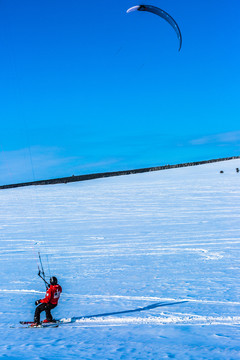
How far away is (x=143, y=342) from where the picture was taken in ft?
17.8

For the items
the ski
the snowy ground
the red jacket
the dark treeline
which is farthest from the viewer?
the dark treeline

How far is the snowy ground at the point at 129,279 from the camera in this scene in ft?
17.7

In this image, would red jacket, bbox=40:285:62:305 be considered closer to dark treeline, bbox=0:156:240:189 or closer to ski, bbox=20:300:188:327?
ski, bbox=20:300:188:327

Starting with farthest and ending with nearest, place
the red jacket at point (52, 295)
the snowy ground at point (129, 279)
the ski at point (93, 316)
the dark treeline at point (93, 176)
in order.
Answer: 1. the dark treeline at point (93, 176)
2. the red jacket at point (52, 295)
3. the ski at point (93, 316)
4. the snowy ground at point (129, 279)

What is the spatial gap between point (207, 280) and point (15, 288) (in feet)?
14.4

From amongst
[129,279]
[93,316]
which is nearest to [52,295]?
[93,316]

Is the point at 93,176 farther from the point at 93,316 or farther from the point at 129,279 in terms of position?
the point at 93,316

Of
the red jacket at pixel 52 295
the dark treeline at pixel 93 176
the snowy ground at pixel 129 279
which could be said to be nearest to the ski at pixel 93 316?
the snowy ground at pixel 129 279

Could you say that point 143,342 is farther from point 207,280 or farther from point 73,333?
point 207,280

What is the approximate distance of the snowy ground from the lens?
539 centimetres

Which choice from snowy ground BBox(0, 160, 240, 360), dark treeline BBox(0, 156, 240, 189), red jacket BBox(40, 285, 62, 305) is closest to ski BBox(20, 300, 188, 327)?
snowy ground BBox(0, 160, 240, 360)

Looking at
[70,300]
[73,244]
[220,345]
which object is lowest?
[220,345]

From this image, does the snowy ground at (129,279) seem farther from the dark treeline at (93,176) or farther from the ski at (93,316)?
the dark treeline at (93,176)

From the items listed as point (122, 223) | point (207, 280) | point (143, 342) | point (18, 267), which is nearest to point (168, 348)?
point (143, 342)
